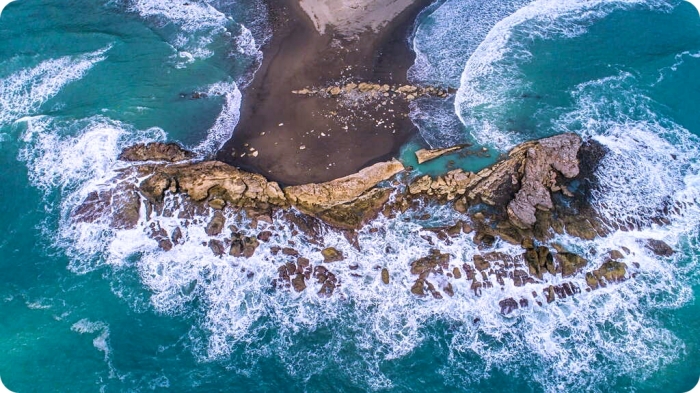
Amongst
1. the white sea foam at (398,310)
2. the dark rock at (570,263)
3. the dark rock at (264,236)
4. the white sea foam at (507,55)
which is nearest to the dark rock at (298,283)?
the white sea foam at (398,310)

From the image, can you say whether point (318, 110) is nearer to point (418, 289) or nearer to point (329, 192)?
point (329, 192)

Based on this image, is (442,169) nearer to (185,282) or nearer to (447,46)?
(447,46)

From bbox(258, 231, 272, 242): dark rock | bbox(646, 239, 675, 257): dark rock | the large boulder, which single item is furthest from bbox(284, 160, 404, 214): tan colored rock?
bbox(646, 239, 675, 257): dark rock

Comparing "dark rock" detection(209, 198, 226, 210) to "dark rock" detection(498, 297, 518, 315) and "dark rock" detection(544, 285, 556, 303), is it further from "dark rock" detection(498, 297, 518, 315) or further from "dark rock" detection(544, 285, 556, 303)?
"dark rock" detection(544, 285, 556, 303)

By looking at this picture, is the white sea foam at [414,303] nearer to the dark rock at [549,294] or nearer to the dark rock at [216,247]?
the dark rock at [549,294]

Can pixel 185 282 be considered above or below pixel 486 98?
below

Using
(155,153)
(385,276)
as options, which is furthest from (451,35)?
(155,153)

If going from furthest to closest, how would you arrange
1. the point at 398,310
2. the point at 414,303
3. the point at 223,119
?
the point at 223,119 → the point at 414,303 → the point at 398,310

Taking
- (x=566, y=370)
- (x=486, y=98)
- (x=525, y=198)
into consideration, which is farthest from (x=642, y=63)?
(x=566, y=370)
